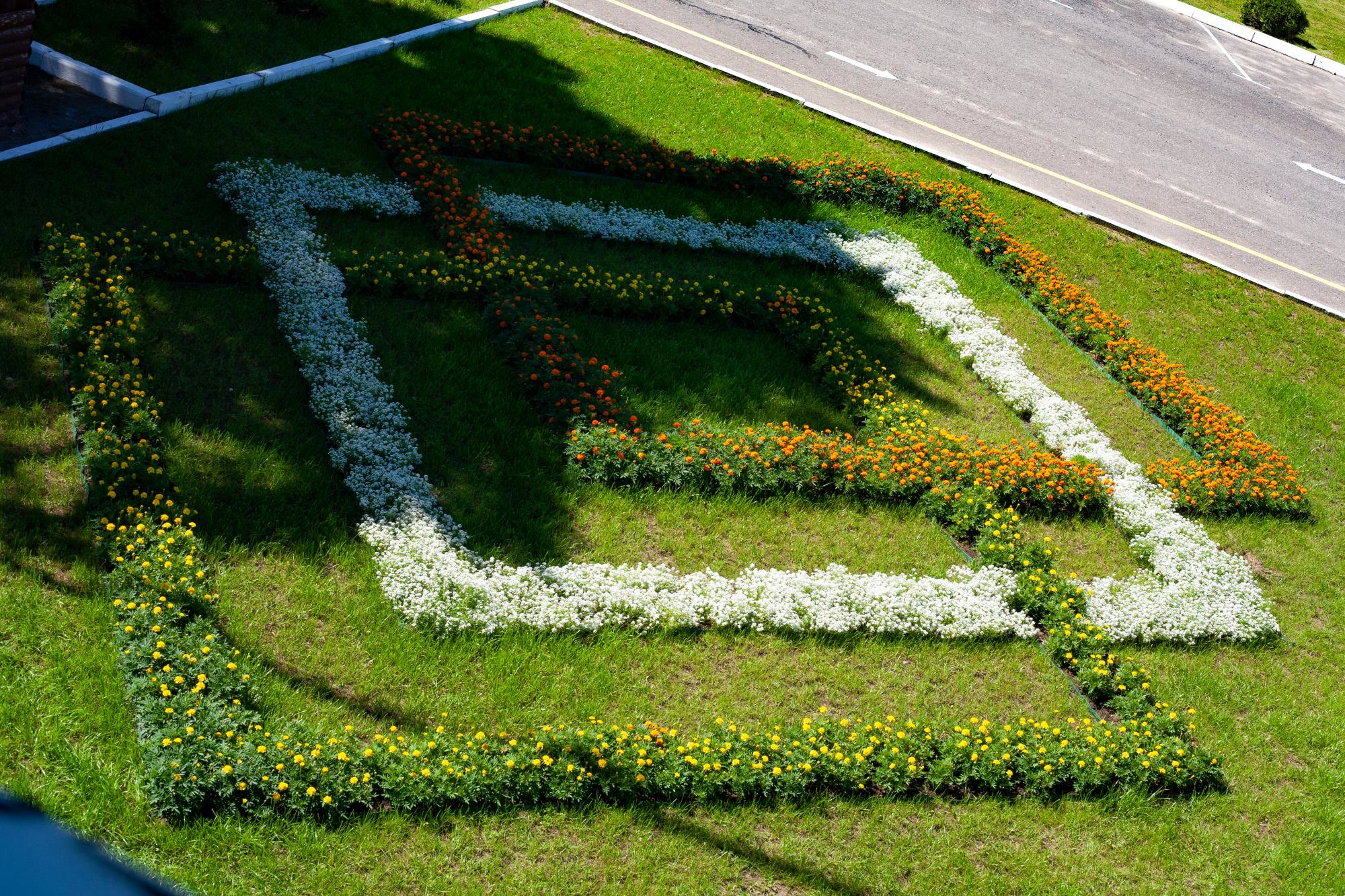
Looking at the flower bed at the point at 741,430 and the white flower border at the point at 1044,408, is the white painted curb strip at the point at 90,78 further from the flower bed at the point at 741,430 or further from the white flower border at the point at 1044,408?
the white flower border at the point at 1044,408

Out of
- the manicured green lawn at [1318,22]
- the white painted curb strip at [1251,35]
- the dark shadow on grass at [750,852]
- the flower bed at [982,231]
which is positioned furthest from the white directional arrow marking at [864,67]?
the dark shadow on grass at [750,852]

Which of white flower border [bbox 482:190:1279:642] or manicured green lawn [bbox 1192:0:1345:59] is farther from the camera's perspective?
manicured green lawn [bbox 1192:0:1345:59]

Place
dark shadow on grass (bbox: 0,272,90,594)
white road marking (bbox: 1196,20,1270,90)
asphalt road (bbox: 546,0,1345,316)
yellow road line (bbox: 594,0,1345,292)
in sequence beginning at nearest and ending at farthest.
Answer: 1. dark shadow on grass (bbox: 0,272,90,594)
2. yellow road line (bbox: 594,0,1345,292)
3. asphalt road (bbox: 546,0,1345,316)
4. white road marking (bbox: 1196,20,1270,90)

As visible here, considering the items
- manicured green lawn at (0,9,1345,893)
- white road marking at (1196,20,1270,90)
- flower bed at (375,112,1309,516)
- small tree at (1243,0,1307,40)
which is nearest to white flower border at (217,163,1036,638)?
manicured green lawn at (0,9,1345,893)

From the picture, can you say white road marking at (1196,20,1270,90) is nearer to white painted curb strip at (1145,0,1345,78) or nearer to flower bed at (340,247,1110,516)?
white painted curb strip at (1145,0,1345,78)

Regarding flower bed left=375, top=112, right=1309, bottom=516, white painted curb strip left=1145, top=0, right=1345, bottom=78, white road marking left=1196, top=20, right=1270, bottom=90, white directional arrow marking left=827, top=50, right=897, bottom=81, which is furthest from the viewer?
white painted curb strip left=1145, top=0, right=1345, bottom=78

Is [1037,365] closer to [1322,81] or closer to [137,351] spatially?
[137,351]

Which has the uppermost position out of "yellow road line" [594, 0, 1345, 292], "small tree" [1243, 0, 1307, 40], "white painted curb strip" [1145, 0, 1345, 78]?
"small tree" [1243, 0, 1307, 40]

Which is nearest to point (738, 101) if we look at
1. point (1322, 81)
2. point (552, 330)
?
point (552, 330)
